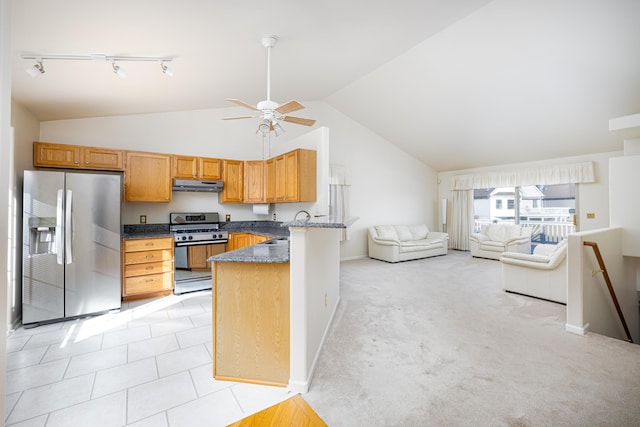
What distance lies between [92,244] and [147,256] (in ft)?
2.20

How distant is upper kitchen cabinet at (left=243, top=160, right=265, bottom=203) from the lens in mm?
4969

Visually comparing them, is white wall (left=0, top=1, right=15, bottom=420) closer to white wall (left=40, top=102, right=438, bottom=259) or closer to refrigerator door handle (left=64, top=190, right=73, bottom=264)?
refrigerator door handle (left=64, top=190, right=73, bottom=264)

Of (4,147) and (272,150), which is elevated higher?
(272,150)

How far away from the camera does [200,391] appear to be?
192 cm

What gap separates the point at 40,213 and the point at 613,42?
22.3ft

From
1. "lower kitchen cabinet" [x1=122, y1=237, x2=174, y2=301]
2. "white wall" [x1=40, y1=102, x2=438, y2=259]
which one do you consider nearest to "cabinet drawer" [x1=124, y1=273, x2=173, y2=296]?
"lower kitchen cabinet" [x1=122, y1=237, x2=174, y2=301]

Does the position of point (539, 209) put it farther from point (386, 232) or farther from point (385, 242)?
point (385, 242)

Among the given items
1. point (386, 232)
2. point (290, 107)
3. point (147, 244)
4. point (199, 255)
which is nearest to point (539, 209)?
point (386, 232)

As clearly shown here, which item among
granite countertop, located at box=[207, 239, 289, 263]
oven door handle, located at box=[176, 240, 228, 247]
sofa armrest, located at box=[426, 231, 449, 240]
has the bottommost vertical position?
sofa armrest, located at box=[426, 231, 449, 240]

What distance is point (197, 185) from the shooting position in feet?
14.7

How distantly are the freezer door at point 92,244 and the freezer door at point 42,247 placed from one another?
0.07m

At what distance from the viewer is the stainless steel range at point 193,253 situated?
13.0 ft

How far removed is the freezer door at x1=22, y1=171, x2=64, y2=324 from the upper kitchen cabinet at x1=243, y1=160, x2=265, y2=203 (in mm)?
2496

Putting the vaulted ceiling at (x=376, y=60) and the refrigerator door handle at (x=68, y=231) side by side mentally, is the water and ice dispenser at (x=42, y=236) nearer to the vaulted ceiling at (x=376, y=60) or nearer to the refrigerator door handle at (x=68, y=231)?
the refrigerator door handle at (x=68, y=231)
